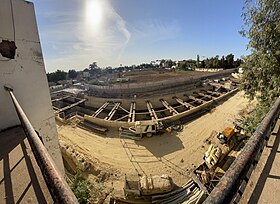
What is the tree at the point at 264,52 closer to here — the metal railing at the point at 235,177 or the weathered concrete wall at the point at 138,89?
the metal railing at the point at 235,177

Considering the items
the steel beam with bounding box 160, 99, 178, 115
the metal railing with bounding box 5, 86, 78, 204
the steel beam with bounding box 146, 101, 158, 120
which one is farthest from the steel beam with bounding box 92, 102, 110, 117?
the metal railing with bounding box 5, 86, 78, 204

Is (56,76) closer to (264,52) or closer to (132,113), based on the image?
(132,113)

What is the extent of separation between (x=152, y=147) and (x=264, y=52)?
29.0ft

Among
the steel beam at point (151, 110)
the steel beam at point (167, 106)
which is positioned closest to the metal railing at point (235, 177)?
the steel beam at point (151, 110)

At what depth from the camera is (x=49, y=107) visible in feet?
14.2

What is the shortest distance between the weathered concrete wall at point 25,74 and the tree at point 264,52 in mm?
6877

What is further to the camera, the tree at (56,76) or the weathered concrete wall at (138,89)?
the tree at (56,76)

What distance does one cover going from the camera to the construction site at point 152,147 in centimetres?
832

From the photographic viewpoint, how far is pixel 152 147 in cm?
1259

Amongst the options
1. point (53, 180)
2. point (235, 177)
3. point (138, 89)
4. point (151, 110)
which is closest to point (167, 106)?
point (151, 110)

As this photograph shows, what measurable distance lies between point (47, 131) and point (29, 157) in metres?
2.28

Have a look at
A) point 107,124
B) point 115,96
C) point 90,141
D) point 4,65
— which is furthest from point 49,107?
point 115,96

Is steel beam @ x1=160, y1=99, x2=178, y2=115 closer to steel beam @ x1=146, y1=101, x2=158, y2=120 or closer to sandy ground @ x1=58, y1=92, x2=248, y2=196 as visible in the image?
steel beam @ x1=146, y1=101, x2=158, y2=120

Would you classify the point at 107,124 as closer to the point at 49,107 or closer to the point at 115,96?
the point at 115,96
